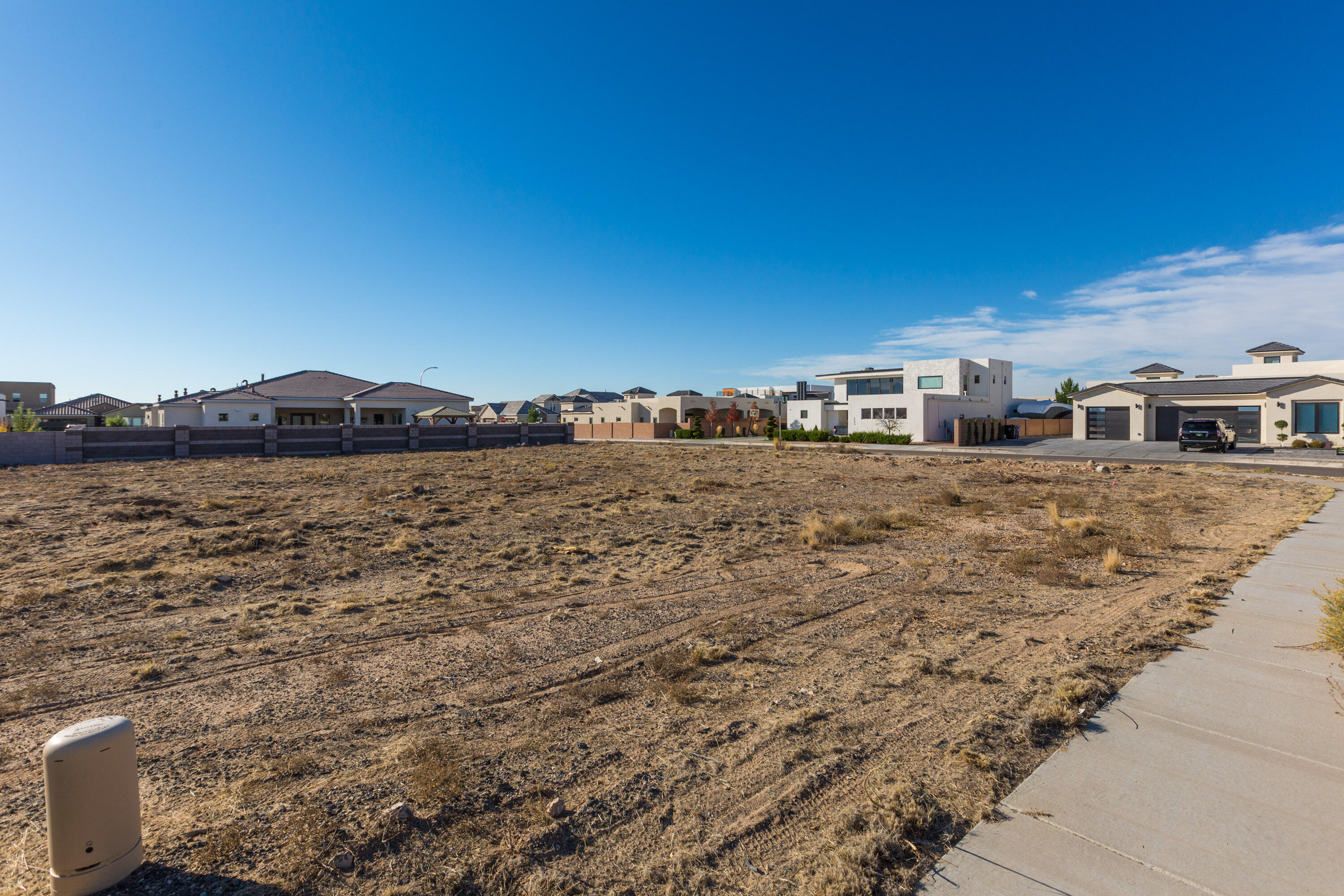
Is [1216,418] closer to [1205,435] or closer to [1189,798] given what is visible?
[1205,435]

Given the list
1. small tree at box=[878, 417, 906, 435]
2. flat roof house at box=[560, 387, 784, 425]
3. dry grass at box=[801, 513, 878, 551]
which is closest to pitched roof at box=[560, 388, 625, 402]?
flat roof house at box=[560, 387, 784, 425]

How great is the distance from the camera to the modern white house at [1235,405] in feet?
125

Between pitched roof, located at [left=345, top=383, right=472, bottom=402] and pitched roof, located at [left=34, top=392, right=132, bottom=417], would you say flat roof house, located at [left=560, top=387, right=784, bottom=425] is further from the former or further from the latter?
pitched roof, located at [left=34, top=392, right=132, bottom=417]

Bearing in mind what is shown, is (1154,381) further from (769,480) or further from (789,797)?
(789,797)

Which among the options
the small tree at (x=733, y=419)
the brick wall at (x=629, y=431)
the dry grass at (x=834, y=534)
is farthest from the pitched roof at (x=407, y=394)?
the dry grass at (x=834, y=534)

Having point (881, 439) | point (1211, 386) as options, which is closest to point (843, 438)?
point (881, 439)

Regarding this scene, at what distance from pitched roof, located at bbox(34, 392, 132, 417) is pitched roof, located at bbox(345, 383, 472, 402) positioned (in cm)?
3173

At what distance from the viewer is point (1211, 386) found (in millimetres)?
43031

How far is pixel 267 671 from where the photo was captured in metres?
5.56

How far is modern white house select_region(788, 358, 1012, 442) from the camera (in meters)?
46.8

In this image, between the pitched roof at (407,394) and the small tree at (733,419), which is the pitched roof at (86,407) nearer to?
the pitched roof at (407,394)

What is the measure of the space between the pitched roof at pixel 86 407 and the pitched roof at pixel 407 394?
3173 centimetres

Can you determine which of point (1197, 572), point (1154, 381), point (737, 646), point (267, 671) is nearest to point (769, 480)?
point (1197, 572)

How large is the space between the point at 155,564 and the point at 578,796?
8.71 meters
